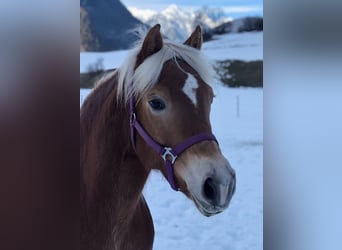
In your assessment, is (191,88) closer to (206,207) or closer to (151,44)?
(151,44)

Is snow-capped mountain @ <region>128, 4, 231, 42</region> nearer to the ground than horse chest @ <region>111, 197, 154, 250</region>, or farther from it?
farther from it

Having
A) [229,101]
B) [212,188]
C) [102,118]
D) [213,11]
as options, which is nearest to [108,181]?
[102,118]

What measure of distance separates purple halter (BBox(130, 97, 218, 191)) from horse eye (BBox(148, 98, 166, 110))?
7cm

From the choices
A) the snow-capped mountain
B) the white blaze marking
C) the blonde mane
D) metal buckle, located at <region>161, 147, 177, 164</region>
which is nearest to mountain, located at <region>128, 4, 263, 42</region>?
the snow-capped mountain

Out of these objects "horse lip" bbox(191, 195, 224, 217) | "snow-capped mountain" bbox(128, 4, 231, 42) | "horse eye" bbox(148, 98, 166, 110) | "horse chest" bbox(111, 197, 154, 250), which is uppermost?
"snow-capped mountain" bbox(128, 4, 231, 42)

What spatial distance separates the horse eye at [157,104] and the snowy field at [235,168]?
0.28 metres

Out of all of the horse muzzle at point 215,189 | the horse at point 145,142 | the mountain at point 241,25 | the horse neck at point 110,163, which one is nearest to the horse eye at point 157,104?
the horse at point 145,142

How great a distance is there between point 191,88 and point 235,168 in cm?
40

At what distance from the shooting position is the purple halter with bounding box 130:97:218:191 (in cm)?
121

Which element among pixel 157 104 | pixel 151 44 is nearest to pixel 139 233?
pixel 157 104

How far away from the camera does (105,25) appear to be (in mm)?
1463

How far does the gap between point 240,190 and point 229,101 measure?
0.32 m

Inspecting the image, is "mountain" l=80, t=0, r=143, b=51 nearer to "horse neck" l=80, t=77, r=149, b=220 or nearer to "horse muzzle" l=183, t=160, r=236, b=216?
"horse neck" l=80, t=77, r=149, b=220

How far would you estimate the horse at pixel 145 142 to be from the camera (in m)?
1.20
